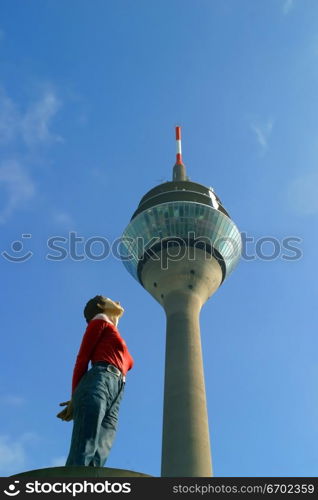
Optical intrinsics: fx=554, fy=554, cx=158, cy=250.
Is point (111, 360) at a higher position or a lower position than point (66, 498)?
higher

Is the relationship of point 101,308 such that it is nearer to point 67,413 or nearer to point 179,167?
point 67,413

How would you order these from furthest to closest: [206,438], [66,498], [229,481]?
[206,438], [229,481], [66,498]

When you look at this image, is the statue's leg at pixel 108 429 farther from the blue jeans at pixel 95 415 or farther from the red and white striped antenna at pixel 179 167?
the red and white striped antenna at pixel 179 167

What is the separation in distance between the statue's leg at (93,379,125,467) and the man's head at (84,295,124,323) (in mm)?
1319

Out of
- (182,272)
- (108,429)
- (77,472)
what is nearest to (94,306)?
(108,429)

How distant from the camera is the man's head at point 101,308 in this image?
864cm

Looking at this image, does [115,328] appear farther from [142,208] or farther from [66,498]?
[142,208]

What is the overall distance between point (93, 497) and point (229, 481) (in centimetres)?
177

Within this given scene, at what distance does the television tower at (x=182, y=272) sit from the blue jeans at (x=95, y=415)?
30904 millimetres

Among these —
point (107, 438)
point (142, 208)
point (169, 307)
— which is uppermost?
point (142, 208)

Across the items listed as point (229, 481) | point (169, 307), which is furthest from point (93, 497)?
point (169, 307)

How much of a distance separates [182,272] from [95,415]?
40.3 metres

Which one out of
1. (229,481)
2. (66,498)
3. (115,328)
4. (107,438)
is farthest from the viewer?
(115,328)

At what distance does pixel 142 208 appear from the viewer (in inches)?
2136
